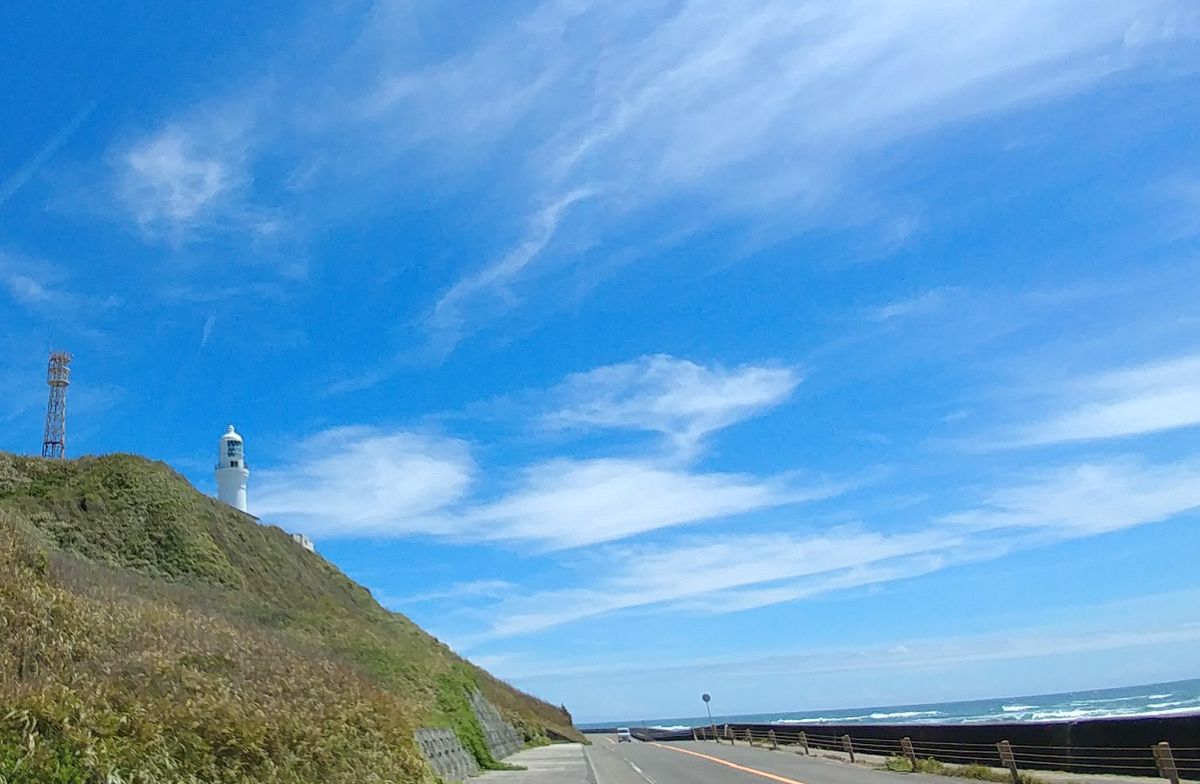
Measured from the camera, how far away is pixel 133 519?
32125mm

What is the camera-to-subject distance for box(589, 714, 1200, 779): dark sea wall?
1508 cm

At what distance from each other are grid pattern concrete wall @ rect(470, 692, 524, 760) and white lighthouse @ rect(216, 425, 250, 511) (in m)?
20.0

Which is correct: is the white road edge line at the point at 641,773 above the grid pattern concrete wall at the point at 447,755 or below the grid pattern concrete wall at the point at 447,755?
below

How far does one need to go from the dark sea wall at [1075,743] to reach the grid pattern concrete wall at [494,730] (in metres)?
14.1

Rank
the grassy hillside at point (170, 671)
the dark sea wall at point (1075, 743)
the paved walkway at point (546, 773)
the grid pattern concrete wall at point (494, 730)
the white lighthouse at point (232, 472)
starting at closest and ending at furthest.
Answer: the grassy hillside at point (170, 671)
the dark sea wall at point (1075, 743)
the paved walkway at point (546, 773)
the grid pattern concrete wall at point (494, 730)
the white lighthouse at point (232, 472)

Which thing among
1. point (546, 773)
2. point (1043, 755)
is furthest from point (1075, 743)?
point (546, 773)

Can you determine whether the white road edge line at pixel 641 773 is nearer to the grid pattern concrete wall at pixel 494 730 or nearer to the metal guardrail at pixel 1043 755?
the grid pattern concrete wall at pixel 494 730

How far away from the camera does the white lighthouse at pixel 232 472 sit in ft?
162

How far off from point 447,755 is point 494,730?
42.7ft

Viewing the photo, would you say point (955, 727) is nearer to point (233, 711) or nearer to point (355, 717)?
point (355, 717)

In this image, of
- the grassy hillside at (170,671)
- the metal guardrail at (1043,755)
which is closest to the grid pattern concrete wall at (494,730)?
the grassy hillside at (170,671)

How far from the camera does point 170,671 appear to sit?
13742mm

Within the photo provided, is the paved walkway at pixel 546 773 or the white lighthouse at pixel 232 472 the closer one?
the paved walkway at pixel 546 773

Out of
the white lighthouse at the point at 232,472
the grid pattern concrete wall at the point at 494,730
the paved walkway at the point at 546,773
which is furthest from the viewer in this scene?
the white lighthouse at the point at 232,472
